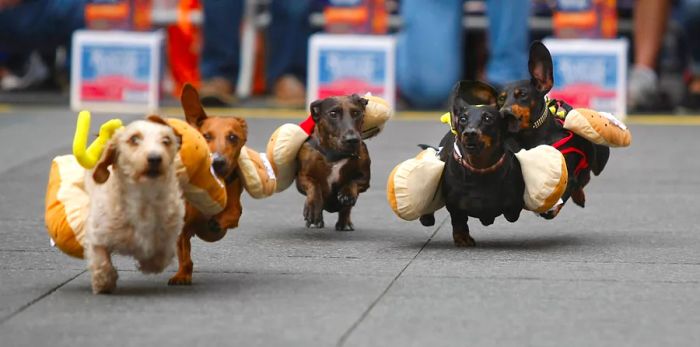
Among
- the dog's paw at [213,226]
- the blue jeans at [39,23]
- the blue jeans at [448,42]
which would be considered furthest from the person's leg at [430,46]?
the dog's paw at [213,226]

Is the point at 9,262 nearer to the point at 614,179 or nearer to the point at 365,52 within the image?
the point at 614,179

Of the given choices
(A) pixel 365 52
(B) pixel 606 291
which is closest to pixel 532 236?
(B) pixel 606 291

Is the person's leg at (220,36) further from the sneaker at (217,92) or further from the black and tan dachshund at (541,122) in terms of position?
the black and tan dachshund at (541,122)

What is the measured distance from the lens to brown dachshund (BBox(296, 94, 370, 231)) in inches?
295

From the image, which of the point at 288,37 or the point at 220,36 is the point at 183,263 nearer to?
the point at 220,36

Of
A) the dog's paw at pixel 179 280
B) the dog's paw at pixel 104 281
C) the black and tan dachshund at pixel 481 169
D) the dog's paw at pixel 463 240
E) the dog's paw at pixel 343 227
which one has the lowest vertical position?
the dog's paw at pixel 343 227

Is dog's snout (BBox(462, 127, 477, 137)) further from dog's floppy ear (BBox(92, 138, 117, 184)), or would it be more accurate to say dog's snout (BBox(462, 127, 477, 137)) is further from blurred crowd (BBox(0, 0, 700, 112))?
blurred crowd (BBox(0, 0, 700, 112))

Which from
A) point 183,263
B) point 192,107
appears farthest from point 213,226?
point 192,107

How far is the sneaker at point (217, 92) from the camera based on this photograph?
13.8 metres

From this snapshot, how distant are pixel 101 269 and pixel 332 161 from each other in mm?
1925

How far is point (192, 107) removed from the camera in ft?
21.7

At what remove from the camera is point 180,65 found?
15109 millimetres

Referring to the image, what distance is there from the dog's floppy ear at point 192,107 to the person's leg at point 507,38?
277 inches

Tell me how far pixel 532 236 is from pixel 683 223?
0.96 m
